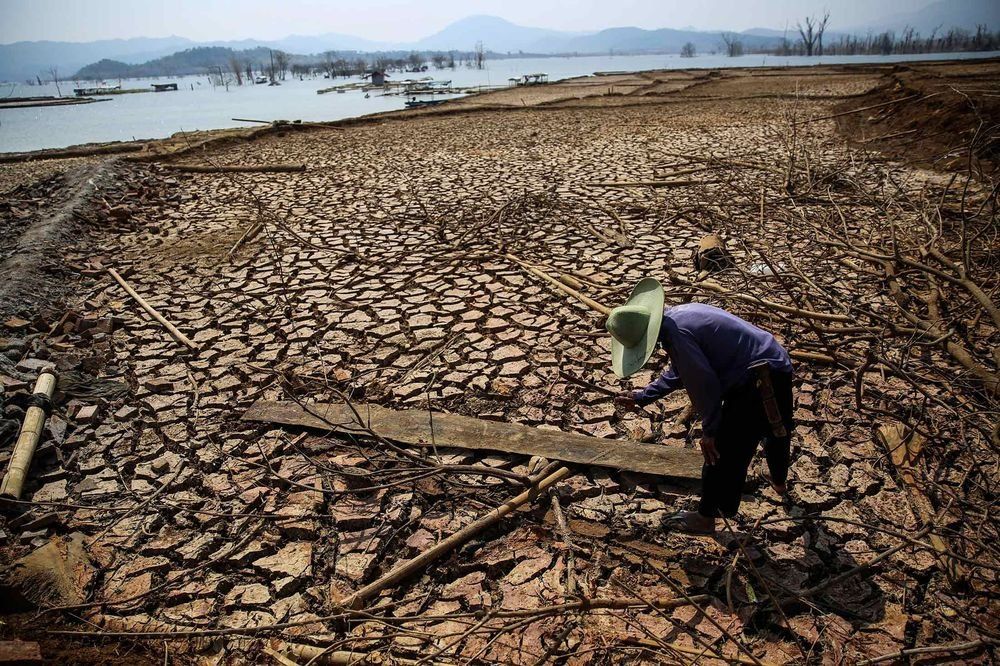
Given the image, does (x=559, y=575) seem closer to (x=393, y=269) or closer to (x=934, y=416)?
(x=934, y=416)

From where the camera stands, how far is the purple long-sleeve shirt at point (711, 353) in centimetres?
219

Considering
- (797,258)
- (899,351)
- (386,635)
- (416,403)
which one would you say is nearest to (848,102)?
(797,258)

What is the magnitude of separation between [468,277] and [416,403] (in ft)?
6.77

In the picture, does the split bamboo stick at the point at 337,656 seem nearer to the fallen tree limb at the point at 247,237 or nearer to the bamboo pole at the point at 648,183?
the fallen tree limb at the point at 247,237

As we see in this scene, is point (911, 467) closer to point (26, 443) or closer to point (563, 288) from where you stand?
point (563, 288)

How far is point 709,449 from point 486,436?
4.31ft

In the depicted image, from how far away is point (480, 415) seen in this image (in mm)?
3445

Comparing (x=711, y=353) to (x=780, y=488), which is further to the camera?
(x=780, y=488)

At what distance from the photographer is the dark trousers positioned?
2277 mm

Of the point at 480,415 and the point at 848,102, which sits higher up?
the point at 848,102

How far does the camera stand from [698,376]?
219 cm

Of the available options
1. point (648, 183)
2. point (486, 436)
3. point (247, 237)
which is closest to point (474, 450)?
point (486, 436)

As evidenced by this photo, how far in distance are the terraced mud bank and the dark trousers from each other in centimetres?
19

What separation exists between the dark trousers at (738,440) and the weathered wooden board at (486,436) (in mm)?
393
